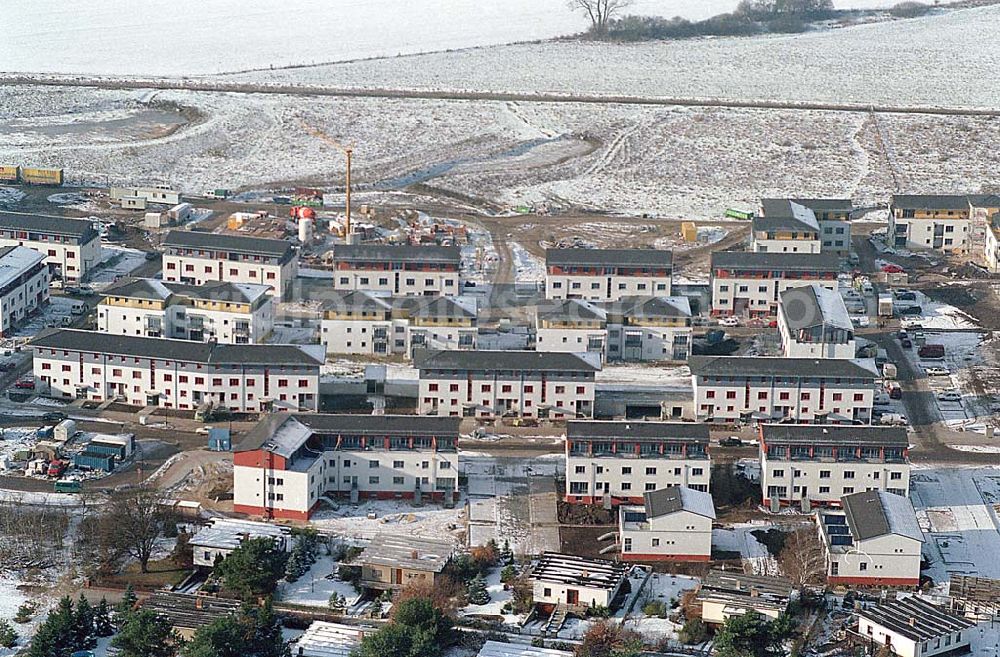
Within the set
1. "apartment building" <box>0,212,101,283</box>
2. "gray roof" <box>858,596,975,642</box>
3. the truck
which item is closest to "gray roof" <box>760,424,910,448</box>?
"gray roof" <box>858,596,975,642</box>

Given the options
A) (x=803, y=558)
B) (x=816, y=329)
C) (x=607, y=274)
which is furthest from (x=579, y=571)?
(x=607, y=274)

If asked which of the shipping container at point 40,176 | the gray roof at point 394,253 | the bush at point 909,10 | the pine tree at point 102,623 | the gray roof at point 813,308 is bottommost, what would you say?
the pine tree at point 102,623

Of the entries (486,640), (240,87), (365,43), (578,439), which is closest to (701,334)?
(578,439)

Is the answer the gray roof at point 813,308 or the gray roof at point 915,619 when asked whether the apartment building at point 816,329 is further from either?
the gray roof at point 915,619

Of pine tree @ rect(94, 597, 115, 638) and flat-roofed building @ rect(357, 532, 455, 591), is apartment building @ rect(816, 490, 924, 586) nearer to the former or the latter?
flat-roofed building @ rect(357, 532, 455, 591)

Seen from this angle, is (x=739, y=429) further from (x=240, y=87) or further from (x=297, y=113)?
(x=240, y=87)

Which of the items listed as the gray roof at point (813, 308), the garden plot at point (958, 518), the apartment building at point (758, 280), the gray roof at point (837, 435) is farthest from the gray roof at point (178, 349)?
the garden plot at point (958, 518)
